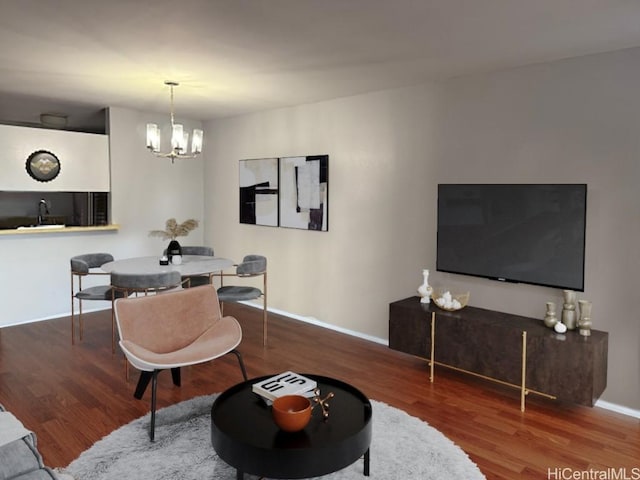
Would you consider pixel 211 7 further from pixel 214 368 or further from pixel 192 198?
pixel 192 198

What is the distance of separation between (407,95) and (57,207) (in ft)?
18.9

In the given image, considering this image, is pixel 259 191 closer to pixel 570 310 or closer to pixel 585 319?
pixel 570 310

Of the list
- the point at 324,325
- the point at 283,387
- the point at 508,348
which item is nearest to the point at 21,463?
the point at 283,387

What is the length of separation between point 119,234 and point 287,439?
14.9 ft

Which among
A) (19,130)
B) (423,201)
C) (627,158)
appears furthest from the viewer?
(19,130)

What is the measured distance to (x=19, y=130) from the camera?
5.09 m

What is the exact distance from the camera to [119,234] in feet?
19.2

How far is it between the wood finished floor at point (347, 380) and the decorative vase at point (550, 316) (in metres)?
0.57

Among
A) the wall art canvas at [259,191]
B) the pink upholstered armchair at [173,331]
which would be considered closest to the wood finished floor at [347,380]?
the pink upholstered armchair at [173,331]

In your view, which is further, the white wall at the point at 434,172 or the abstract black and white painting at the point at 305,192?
the abstract black and white painting at the point at 305,192

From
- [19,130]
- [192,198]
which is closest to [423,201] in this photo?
[192,198]

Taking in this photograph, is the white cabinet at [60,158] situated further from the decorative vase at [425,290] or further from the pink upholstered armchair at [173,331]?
the decorative vase at [425,290]

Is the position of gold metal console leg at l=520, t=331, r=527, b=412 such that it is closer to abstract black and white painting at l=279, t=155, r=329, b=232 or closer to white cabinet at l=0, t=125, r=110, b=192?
abstract black and white painting at l=279, t=155, r=329, b=232

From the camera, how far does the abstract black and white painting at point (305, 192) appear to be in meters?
5.04
